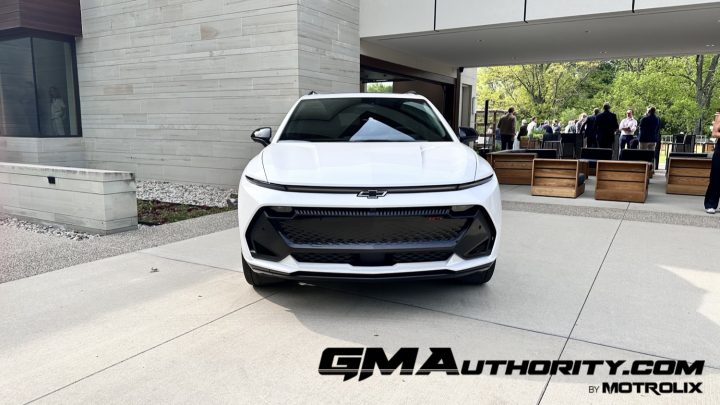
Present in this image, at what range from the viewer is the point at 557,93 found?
129 ft

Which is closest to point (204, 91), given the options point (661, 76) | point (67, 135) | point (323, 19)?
point (323, 19)

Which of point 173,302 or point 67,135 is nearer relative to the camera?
point 173,302

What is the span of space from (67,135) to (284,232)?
1214 centimetres

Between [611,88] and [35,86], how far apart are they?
120 ft

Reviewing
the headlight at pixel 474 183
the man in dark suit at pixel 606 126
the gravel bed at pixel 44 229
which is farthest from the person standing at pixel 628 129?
the gravel bed at pixel 44 229

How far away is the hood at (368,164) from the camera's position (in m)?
3.29

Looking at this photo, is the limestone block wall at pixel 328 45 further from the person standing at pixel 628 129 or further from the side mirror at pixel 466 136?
the person standing at pixel 628 129

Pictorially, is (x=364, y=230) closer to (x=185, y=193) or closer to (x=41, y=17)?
(x=185, y=193)

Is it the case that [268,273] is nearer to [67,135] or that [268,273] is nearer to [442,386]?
[442,386]

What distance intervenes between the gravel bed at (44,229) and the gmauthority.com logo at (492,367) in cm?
469

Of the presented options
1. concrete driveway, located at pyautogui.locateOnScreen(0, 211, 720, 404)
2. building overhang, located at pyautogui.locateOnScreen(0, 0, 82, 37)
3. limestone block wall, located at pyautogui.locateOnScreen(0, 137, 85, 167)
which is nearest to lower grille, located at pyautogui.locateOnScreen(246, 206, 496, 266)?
concrete driveway, located at pyautogui.locateOnScreen(0, 211, 720, 404)

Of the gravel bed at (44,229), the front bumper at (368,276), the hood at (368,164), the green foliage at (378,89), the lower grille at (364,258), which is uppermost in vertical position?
the green foliage at (378,89)

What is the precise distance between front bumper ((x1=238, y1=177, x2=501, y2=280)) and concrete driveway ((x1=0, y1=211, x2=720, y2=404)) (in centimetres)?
42

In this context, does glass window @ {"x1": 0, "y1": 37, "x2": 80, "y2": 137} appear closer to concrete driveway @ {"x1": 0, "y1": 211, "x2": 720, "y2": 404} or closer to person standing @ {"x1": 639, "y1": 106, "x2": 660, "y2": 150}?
concrete driveway @ {"x1": 0, "y1": 211, "x2": 720, "y2": 404}
